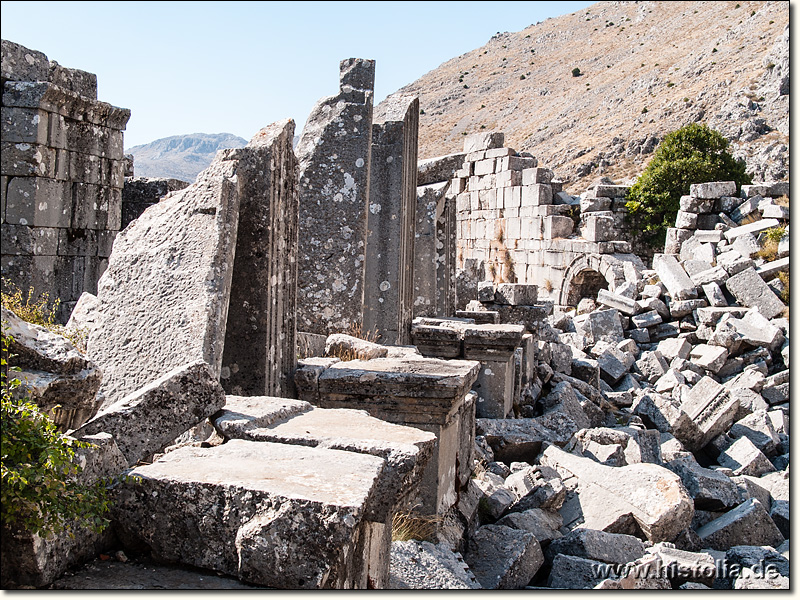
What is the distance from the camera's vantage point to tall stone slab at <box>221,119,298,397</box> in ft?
13.1

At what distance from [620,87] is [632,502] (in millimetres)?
45038

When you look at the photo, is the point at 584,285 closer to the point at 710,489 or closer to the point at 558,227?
the point at 558,227

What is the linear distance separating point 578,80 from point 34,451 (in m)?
59.7

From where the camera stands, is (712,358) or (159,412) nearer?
(159,412)

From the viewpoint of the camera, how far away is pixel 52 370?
2.60m

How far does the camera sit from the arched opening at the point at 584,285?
62.0ft

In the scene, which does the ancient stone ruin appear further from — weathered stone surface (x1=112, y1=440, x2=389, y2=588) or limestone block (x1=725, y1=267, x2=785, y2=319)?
limestone block (x1=725, y1=267, x2=785, y2=319)

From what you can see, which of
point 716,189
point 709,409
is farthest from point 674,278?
point 709,409

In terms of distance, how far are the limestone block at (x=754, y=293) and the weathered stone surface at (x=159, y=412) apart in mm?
13200

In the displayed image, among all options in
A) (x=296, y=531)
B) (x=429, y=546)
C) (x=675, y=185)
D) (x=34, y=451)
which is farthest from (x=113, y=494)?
(x=675, y=185)

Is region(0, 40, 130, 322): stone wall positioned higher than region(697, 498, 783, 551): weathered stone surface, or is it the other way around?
region(0, 40, 130, 322): stone wall

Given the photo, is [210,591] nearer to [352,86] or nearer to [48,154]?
[352,86]

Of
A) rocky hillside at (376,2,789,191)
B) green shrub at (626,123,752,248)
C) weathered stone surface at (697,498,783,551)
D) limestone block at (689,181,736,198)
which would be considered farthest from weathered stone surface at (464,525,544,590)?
green shrub at (626,123,752,248)

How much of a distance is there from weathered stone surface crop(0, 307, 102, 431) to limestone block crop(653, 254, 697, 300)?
1358 centimetres
